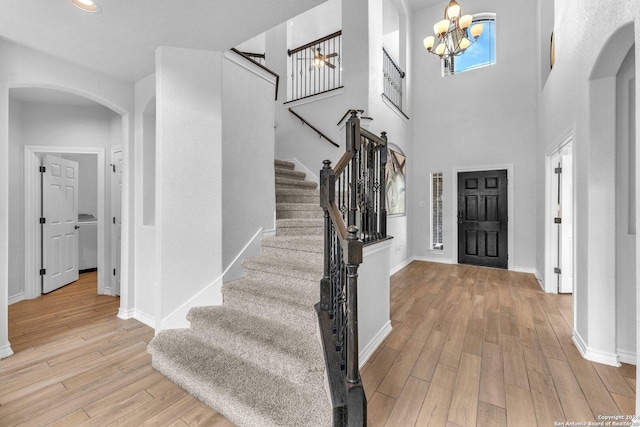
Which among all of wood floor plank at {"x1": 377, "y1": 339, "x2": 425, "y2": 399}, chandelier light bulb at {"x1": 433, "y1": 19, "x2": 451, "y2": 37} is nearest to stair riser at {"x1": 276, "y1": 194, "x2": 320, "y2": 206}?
wood floor plank at {"x1": 377, "y1": 339, "x2": 425, "y2": 399}

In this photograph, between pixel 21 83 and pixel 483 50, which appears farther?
pixel 483 50

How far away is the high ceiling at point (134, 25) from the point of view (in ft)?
6.36

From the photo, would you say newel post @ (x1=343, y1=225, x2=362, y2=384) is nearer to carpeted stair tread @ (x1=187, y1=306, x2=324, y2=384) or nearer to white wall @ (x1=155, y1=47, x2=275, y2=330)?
carpeted stair tread @ (x1=187, y1=306, x2=324, y2=384)

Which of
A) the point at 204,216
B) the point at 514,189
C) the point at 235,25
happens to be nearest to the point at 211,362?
the point at 204,216

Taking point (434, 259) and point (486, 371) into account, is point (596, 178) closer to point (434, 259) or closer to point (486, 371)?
point (486, 371)

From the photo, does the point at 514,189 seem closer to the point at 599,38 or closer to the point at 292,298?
the point at 599,38

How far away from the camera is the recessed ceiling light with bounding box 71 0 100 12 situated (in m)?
1.89

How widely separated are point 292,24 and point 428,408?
762cm

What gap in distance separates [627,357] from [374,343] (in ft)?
6.36

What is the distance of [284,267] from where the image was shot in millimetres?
2533

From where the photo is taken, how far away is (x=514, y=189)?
5.40m

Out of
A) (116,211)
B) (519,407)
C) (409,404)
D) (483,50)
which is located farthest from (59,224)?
(483,50)

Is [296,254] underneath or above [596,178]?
underneath

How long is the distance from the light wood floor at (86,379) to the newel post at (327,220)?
0.95 metres
